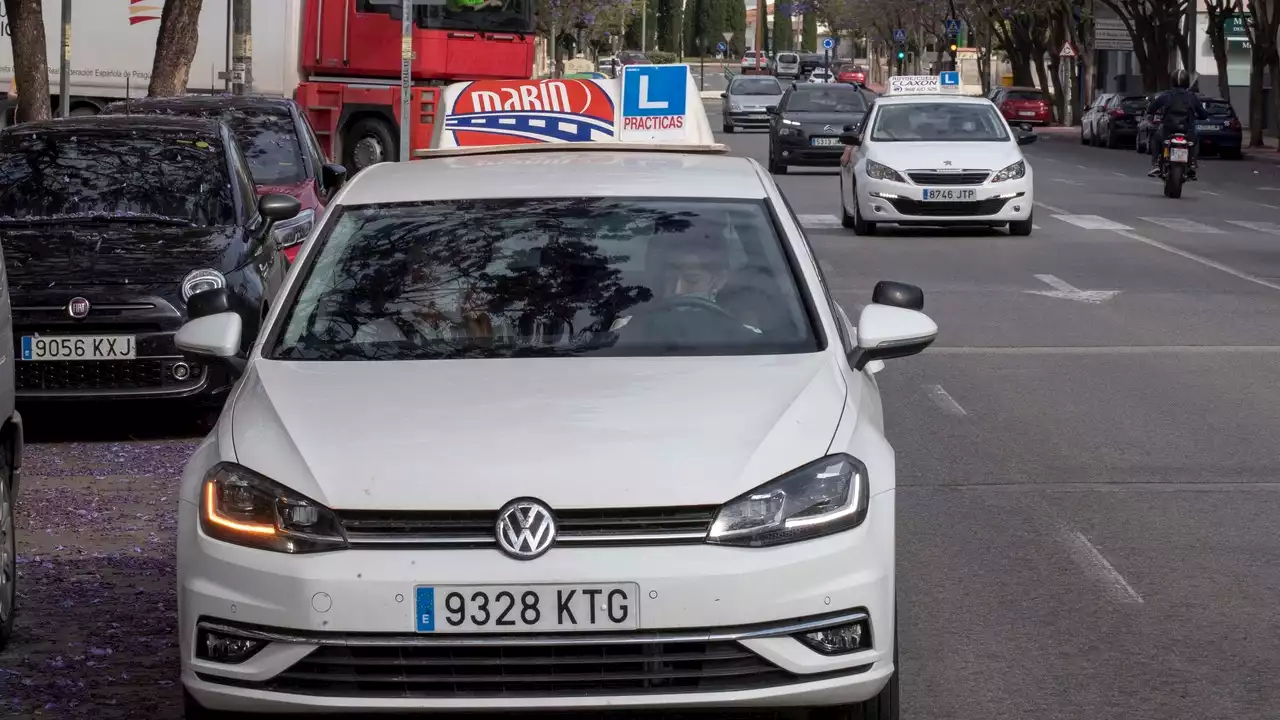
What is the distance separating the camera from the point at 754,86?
209 ft

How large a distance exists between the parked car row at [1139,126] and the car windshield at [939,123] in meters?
23.3

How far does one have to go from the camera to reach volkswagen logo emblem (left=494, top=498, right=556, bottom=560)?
473cm

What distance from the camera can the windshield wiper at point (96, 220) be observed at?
11.7 metres

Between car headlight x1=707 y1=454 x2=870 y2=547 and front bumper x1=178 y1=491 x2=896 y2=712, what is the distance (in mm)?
45

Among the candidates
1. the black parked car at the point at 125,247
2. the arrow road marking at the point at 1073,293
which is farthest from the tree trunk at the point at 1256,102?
the black parked car at the point at 125,247

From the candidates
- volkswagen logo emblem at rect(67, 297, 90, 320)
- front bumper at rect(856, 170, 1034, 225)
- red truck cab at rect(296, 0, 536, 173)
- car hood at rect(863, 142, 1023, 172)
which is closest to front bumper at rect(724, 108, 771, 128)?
red truck cab at rect(296, 0, 536, 173)

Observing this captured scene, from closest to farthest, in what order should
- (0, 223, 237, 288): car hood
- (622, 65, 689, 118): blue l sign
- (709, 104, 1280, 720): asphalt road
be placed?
1. (709, 104, 1280, 720): asphalt road
2. (622, 65, 689, 118): blue l sign
3. (0, 223, 237, 288): car hood

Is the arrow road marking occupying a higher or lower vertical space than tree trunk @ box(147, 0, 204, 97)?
lower

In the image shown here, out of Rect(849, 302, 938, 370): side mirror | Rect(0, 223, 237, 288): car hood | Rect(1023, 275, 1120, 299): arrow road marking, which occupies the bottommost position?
Rect(1023, 275, 1120, 299): arrow road marking

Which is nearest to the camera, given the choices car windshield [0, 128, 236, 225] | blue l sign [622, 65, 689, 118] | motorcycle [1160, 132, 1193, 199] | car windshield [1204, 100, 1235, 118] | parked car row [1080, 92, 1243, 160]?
blue l sign [622, 65, 689, 118]

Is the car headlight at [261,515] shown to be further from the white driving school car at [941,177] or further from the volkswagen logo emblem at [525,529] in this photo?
the white driving school car at [941,177]

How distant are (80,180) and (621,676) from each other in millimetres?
8226

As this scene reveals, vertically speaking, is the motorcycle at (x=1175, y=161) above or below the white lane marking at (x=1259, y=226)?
above

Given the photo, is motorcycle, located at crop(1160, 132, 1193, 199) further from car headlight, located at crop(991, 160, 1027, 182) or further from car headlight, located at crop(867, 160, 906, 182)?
car headlight, located at crop(867, 160, 906, 182)
